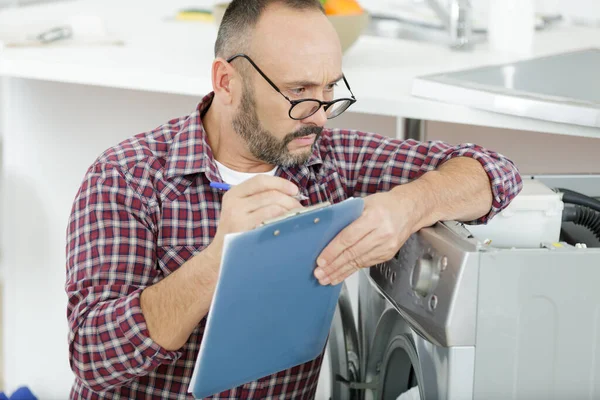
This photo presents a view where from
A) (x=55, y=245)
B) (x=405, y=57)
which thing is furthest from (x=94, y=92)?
(x=405, y=57)

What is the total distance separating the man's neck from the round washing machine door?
339 millimetres

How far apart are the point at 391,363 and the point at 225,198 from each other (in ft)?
1.92

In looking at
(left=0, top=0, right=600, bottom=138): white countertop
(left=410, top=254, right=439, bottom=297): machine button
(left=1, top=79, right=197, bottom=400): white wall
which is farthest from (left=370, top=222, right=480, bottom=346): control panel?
(left=1, top=79, right=197, bottom=400): white wall

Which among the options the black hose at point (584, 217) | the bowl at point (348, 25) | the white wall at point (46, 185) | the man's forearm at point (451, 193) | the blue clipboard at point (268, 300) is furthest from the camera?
the white wall at point (46, 185)

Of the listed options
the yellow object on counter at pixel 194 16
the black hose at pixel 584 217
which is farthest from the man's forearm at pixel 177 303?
the yellow object on counter at pixel 194 16

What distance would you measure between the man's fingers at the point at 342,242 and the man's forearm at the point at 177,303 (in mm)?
154

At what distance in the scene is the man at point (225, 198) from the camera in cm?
126

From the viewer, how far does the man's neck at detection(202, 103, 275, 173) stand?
152 cm

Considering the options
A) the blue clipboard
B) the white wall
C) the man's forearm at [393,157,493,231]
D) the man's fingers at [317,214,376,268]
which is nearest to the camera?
the blue clipboard

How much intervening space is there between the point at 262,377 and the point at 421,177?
41 cm

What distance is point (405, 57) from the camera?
2.31 metres

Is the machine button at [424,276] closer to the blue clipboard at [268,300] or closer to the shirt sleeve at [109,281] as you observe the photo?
the blue clipboard at [268,300]

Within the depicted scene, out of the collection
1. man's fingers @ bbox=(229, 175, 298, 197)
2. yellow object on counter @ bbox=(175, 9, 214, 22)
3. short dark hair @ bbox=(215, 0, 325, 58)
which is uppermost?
short dark hair @ bbox=(215, 0, 325, 58)

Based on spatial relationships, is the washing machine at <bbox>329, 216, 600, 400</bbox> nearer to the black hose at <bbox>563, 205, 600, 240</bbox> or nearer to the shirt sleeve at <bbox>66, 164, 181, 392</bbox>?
the black hose at <bbox>563, 205, 600, 240</bbox>
